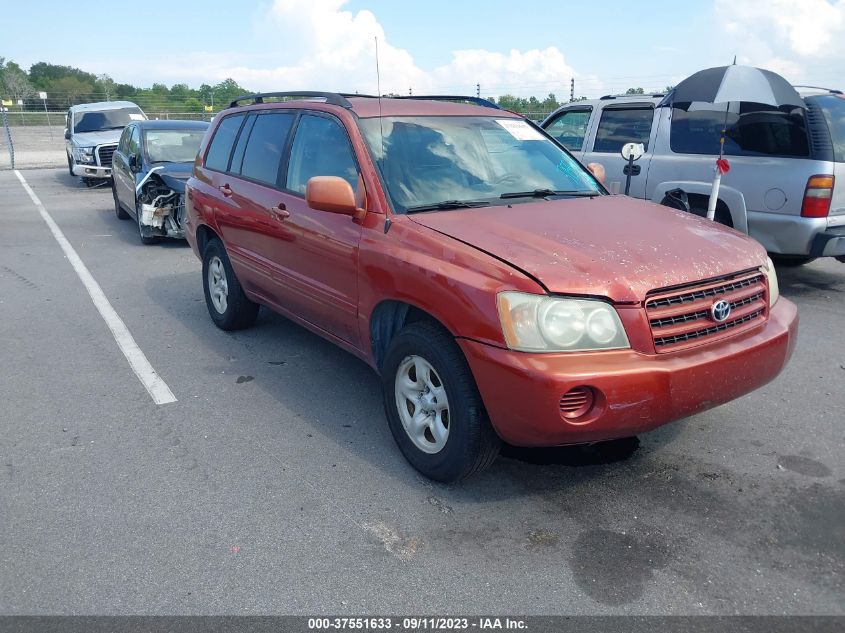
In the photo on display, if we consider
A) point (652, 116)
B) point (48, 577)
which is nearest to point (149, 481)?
point (48, 577)

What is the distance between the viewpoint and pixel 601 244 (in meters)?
3.21

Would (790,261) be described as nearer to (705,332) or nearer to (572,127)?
(572,127)

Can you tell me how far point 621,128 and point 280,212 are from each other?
4922 mm

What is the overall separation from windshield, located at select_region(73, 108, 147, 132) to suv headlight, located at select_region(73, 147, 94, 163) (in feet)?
3.56

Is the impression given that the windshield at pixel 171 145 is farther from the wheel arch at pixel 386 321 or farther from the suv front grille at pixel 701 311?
the suv front grille at pixel 701 311

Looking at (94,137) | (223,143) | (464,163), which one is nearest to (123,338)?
(223,143)

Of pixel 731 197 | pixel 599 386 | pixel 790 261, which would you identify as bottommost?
pixel 790 261

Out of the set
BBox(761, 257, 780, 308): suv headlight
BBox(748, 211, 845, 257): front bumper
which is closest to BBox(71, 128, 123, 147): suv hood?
BBox(748, 211, 845, 257): front bumper

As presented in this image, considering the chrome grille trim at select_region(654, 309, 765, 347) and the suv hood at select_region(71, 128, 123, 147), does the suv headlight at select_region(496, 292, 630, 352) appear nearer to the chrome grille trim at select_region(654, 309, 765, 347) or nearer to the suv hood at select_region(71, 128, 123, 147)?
the chrome grille trim at select_region(654, 309, 765, 347)

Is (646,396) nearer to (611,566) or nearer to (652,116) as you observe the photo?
(611,566)

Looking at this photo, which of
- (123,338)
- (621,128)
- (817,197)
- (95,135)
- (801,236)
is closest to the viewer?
(123,338)

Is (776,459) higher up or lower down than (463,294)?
lower down

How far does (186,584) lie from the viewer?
2699 mm

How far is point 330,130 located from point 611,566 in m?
2.89
